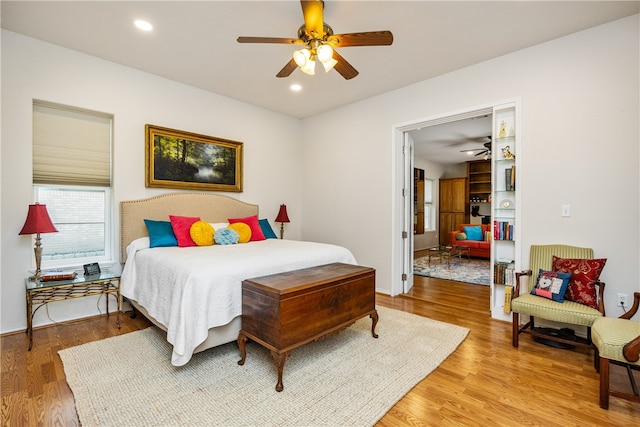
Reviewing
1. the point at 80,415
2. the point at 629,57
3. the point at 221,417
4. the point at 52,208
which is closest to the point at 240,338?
the point at 221,417

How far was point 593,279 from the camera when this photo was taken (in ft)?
8.08

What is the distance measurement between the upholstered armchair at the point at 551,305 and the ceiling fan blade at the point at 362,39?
2.40 meters

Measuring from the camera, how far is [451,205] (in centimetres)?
909

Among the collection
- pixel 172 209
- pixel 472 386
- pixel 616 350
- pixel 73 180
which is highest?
pixel 73 180

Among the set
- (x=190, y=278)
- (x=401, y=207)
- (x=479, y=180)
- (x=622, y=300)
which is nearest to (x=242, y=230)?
(x=190, y=278)

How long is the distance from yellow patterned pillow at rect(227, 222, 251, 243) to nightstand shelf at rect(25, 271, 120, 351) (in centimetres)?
132

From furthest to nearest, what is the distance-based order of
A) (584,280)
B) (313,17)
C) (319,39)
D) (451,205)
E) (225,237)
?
(451,205) → (225,237) → (584,280) → (319,39) → (313,17)

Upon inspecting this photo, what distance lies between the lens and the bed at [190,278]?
81.7 inches

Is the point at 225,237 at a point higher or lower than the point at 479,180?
lower

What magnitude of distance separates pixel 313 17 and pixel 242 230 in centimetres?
251

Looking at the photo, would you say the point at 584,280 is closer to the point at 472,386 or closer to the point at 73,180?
the point at 472,386

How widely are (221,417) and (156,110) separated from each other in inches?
138

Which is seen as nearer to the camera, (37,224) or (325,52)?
(325,52)

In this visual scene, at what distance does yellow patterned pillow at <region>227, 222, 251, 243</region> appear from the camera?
149 inches
